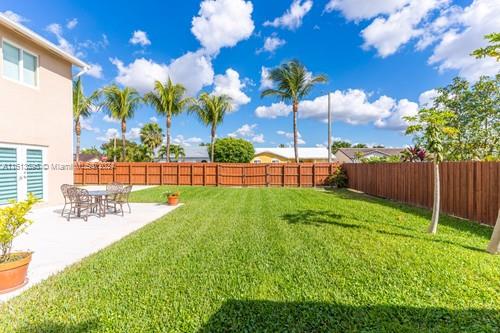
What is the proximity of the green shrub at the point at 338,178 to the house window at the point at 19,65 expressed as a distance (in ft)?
52.2

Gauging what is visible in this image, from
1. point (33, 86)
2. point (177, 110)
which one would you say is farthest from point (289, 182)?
point (33, 86)

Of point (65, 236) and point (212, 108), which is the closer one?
point (65, 236)

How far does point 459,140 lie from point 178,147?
3146cm

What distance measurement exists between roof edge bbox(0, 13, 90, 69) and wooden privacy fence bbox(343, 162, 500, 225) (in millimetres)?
13148

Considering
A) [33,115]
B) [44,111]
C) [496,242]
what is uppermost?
[44,111]

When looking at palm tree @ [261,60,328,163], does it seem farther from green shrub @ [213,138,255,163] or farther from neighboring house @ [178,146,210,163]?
neighboring house @ [178,146,210,163]

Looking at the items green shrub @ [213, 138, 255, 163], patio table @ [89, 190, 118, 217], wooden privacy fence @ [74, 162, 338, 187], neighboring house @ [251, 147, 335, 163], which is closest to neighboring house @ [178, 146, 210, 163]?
green shrub @ [213, 138, 255, 163]

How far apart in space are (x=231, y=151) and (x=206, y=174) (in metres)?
17.3

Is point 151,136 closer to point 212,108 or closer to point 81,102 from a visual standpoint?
point 81,102

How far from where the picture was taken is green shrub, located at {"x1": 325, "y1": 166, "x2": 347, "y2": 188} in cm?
1646

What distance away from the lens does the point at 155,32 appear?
14555 mm

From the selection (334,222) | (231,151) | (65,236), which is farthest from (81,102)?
(334,222)

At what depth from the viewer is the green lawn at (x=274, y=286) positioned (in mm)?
2383

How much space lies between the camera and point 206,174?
17812 millimetres
